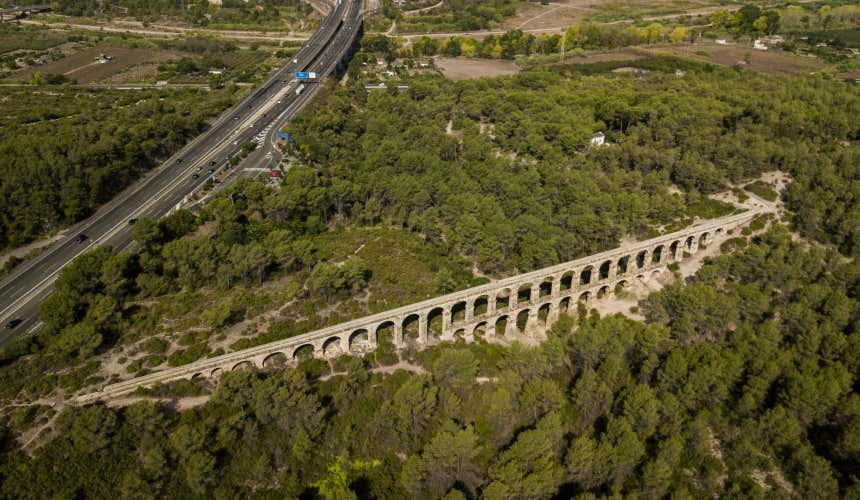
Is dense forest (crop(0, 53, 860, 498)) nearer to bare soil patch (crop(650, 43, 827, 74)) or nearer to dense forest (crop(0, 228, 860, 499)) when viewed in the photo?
dense forest (crop(0, 228, 860, 499))

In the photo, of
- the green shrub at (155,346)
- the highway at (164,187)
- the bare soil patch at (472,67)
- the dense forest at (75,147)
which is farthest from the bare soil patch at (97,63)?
the green shrub at (155,346)

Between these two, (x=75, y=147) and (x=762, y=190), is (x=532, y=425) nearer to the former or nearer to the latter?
(x=762, y=190)

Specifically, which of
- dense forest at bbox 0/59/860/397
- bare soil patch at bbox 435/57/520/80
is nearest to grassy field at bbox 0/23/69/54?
dense forest at bbox 0/59/860/397

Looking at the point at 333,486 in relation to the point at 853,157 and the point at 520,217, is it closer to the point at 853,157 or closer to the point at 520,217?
the point at 520,217

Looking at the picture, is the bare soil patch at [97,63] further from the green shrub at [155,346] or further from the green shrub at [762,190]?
the green shrub at [762,190]

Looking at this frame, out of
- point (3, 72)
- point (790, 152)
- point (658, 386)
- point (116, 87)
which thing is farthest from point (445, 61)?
point (658, 386)
